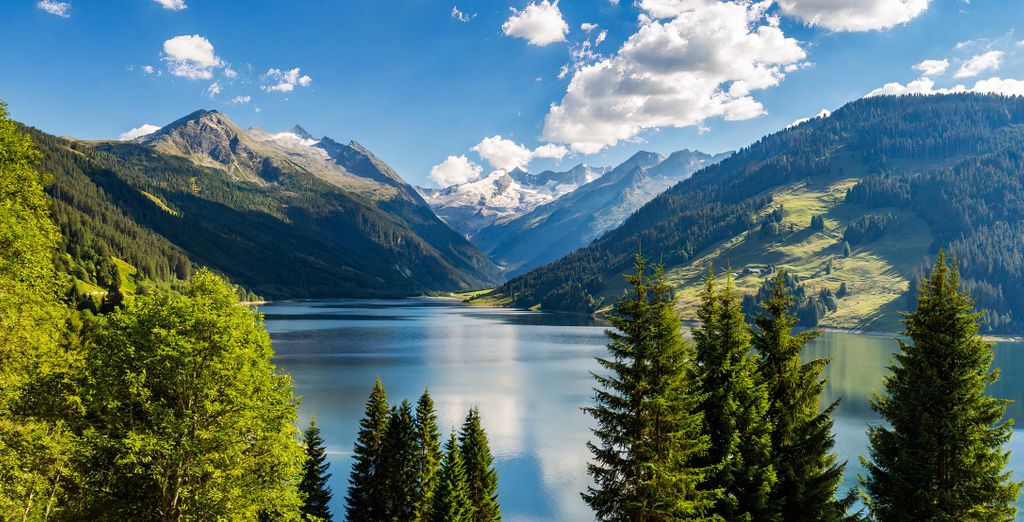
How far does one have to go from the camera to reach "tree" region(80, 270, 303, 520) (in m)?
18.5

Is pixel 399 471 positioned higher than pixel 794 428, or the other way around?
pixel 794 428

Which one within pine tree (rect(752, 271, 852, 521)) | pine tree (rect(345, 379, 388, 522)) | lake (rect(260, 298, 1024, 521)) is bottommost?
lake (rect(260, 298, 1024, 521))

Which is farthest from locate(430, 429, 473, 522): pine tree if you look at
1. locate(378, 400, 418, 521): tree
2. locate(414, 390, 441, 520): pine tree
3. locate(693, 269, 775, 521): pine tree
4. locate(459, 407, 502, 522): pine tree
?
locate(693, 269, 775, 521): pine tree

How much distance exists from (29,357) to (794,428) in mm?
29401

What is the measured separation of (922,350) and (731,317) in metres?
6.85

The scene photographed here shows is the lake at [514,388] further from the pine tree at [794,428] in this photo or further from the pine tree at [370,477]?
the pine tree at [370,477]

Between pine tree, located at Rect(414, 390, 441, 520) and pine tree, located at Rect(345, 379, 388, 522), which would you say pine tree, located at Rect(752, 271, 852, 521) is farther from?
pine tree, located at Rect(345, 379, 388, 522)

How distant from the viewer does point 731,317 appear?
25141 millimetres

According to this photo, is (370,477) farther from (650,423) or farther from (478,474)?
(650,423)

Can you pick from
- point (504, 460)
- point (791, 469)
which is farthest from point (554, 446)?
point (791, 469)

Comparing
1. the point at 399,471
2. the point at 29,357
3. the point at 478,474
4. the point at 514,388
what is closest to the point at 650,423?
the point at 29,357

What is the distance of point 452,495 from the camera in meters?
34.8

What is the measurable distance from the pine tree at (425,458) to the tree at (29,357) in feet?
75.2

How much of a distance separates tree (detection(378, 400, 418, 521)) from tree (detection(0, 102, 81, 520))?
71.4ft
